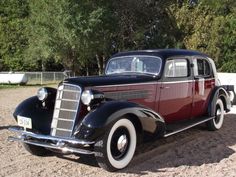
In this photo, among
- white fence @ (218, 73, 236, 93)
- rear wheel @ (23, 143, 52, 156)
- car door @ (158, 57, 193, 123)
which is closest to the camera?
rear wheel @ (23, 143, 52, 156)

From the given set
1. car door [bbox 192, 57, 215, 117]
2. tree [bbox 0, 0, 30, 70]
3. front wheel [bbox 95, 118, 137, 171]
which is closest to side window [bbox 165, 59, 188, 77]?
car door [bbox 192, 57, 215, 117]

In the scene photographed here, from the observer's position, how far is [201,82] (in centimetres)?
909

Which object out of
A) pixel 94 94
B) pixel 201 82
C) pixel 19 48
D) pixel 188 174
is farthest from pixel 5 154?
pixel 19 48

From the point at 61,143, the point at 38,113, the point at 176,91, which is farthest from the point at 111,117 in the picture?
the point at 176,91

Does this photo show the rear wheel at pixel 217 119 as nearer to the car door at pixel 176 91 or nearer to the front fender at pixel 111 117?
the car door at pixel 176 91

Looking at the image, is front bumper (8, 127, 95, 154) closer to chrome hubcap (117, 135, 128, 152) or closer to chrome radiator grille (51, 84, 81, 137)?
chrome radiator grille (51, 84, 81, 137)

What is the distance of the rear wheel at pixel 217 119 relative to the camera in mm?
9414

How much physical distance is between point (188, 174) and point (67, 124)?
2047mm

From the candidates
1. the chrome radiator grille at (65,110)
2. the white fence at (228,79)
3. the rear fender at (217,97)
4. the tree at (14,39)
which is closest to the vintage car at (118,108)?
the chrome radiator grille at (65,110)

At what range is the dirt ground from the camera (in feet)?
20.6

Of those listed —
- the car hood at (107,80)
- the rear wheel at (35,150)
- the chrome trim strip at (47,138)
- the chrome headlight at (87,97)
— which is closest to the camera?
the chrome trim strip at (47,138)

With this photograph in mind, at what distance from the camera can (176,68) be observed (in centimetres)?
832

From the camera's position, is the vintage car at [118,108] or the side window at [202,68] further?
the side window at [202,68]

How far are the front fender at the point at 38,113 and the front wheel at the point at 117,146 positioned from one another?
116 cm
